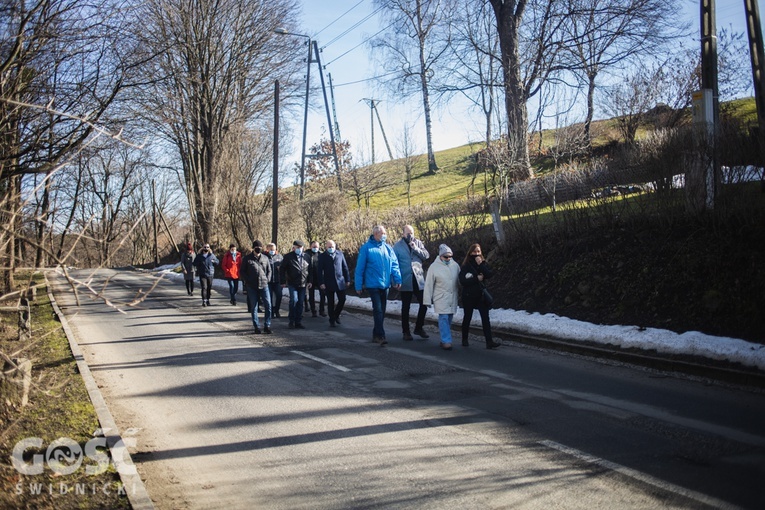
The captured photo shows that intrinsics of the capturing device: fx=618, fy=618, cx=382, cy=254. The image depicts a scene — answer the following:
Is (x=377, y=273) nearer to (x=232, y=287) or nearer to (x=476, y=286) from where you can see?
(x=476, y=286)

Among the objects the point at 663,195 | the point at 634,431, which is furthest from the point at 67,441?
the point at 663,195

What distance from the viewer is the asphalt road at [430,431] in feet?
15.6

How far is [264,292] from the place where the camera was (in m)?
13.2

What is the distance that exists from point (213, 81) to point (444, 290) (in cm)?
2818

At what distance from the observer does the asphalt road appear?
4.75 m

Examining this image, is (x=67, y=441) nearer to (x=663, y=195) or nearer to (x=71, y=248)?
(x=71, y=248)

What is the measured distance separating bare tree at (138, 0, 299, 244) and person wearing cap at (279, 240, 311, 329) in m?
19.9

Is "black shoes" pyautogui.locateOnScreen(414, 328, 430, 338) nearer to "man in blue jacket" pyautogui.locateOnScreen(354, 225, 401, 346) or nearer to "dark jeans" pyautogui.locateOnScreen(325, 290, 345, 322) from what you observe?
"man in blue jacket" pyautogui.locateOnScreen(354, 225, 401, 346)

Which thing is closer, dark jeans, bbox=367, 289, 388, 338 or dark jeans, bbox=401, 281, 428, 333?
dark jeans, bbox=367, 289, 388, 338

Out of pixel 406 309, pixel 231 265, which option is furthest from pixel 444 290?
pixel 231 265

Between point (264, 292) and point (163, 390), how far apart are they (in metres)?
4.83

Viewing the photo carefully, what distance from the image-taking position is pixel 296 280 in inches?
578

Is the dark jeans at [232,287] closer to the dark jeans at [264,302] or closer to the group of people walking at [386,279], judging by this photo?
the group of people walking at [386,279]

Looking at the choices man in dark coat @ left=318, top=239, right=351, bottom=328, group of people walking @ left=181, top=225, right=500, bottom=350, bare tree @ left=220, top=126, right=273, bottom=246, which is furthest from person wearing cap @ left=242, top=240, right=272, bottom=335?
bare tree @ left=220, top=126, right=273, bottom=246
